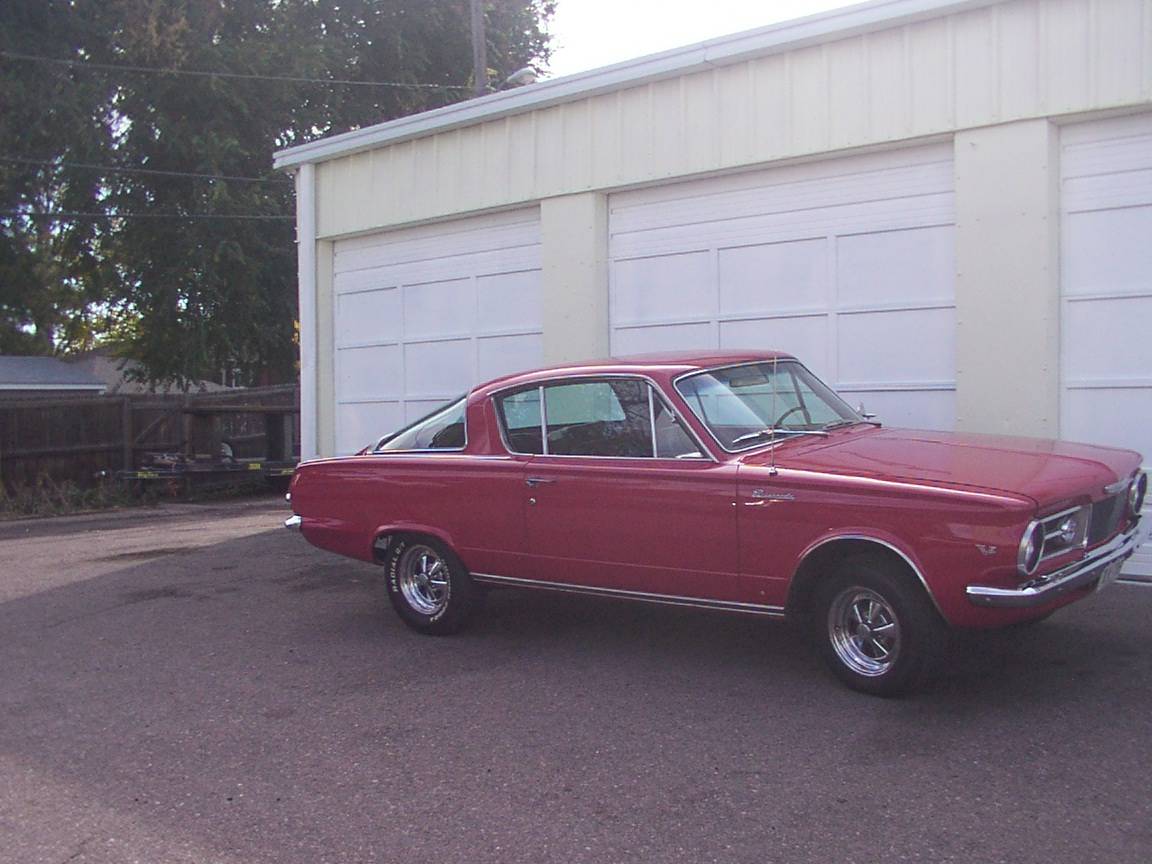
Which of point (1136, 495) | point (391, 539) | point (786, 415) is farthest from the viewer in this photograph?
point (391, 539)

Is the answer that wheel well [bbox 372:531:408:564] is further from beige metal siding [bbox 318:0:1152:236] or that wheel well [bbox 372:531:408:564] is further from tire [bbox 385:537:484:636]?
beige metal siding [bbox 318:0:1152:236]

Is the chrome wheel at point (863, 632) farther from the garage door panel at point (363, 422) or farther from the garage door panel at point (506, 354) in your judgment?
the garage door panel at point (363, 422)

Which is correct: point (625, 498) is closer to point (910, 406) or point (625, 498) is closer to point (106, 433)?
point (910, 406)

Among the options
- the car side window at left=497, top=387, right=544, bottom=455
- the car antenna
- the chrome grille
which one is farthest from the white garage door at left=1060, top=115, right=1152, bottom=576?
the car side window at left=497, top=387, right=544, bottom=455

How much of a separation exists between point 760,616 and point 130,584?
6200mm

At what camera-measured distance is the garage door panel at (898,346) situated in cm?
894

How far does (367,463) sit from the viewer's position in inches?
297

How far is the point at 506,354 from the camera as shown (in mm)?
11844

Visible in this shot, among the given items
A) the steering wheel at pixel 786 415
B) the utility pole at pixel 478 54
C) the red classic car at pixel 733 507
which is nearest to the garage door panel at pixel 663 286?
the red classic car at pixel 733 507

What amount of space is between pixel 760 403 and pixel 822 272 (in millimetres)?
3422

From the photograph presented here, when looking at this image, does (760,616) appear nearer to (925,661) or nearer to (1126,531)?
(925,661)

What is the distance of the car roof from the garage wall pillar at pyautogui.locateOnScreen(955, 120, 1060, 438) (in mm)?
2380

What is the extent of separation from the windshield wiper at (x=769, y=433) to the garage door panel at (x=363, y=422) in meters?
7.20

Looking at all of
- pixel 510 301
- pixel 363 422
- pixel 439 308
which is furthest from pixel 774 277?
pixel 363 422
